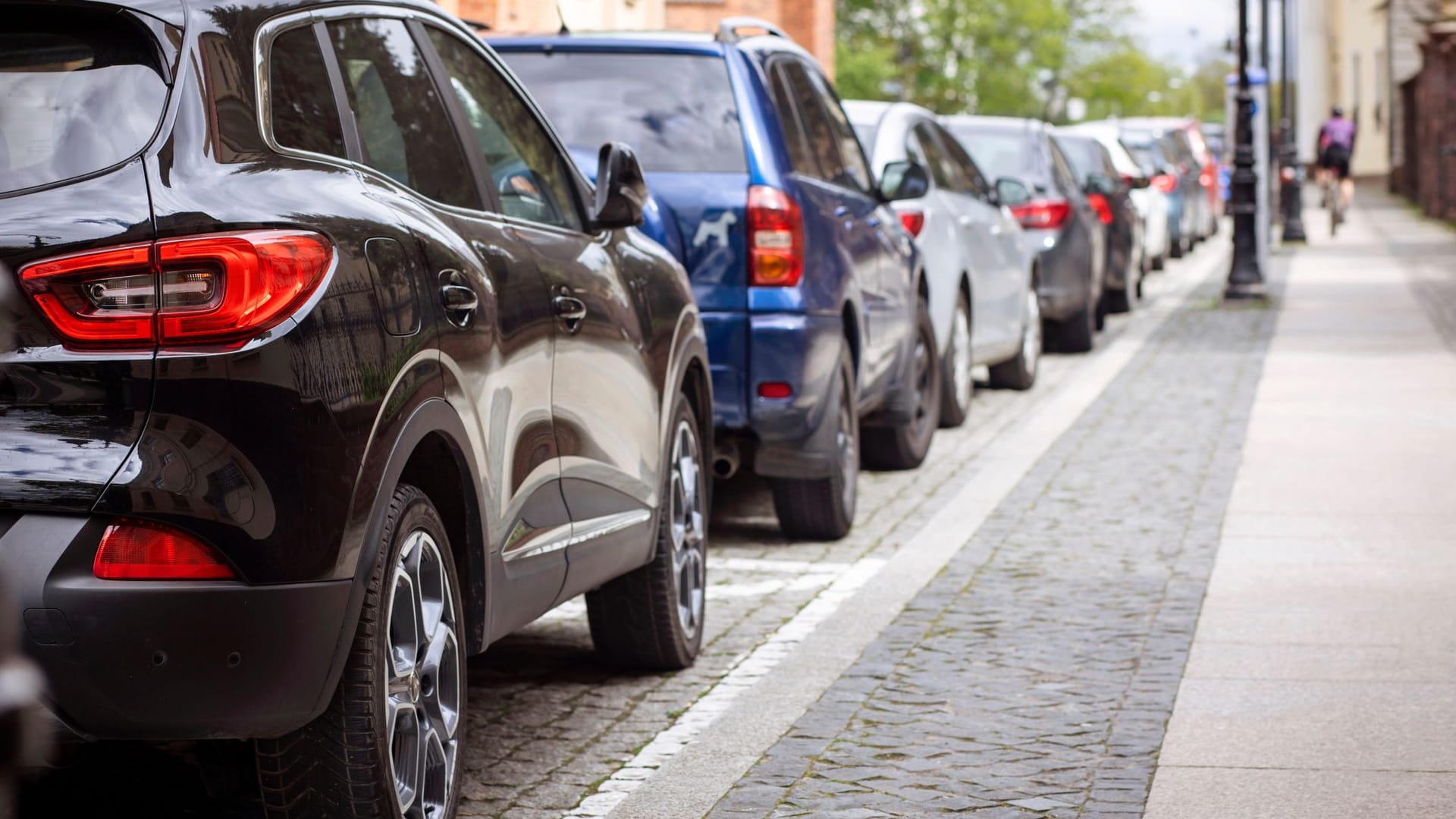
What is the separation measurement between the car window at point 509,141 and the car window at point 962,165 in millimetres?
7355

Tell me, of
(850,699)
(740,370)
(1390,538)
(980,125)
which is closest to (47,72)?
(850,699)

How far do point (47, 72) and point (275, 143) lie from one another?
407 mm

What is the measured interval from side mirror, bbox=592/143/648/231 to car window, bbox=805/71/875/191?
3684 millimetres

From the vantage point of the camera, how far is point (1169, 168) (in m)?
29.8

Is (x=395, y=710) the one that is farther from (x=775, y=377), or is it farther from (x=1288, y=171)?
(x=1288, y=171)

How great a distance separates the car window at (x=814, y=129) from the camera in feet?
29.2

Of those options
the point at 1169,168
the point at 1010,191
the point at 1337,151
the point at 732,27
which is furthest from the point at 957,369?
the point at 1337,151

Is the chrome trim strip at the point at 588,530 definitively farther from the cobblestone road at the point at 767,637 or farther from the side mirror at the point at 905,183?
the side mirror at the point at 905,183

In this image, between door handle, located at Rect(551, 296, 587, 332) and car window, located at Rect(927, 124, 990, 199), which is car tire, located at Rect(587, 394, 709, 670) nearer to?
door handle, located at Rect(551, 296, 587, 332)

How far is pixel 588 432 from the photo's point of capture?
5.32 meters

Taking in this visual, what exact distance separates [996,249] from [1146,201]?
1285 centimetres

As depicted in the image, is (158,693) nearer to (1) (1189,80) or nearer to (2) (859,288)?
(2) (859,288)

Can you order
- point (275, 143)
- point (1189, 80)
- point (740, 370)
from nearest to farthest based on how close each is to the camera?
point (275, 143) < point (740, 370) < point (1189, 80)

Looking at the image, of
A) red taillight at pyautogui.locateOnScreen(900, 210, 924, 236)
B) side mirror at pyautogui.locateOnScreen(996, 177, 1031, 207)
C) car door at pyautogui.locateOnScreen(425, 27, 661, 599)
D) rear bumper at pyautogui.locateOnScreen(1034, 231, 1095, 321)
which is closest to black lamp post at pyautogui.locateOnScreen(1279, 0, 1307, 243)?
rear bumper at pyautogui.locateOnScreen(1034, 231, 1095, 321)
